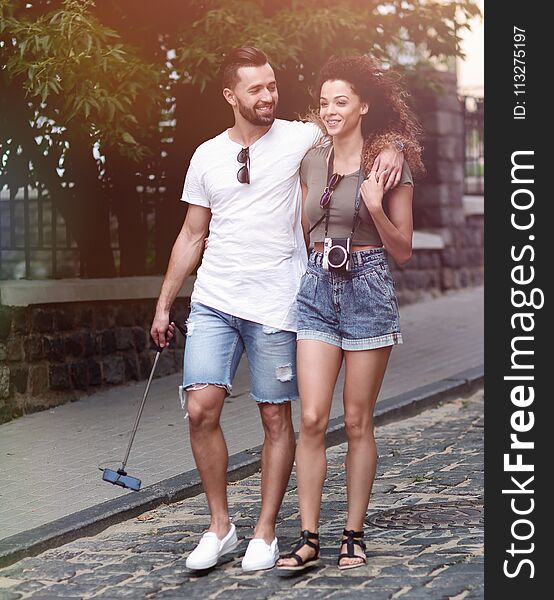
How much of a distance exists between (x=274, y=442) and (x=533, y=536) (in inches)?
59.1

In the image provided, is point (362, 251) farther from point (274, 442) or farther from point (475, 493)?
point (475, 493)

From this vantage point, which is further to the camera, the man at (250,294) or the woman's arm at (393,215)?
the man at (250,294)

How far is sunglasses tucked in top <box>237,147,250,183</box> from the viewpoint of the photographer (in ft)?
19.3

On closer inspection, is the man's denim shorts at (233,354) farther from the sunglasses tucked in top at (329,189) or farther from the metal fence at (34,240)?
the metal fence at (34,240)

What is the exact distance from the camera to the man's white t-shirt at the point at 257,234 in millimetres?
5922

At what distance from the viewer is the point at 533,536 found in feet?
15.6

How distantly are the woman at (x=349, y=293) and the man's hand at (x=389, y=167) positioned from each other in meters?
0.04

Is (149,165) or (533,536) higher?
(149,165)

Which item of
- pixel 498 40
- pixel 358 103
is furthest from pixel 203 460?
pixel 498 40

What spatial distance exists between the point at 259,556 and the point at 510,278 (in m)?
1.79

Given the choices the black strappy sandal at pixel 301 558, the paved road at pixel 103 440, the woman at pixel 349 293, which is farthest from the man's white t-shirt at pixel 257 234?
the paved road at pixel 103 440

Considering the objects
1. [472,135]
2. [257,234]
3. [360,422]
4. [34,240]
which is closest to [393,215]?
[257,234]

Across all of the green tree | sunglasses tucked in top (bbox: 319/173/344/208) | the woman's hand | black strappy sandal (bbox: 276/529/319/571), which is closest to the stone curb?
black strappy sandal (bbox: 276/529/319/571)

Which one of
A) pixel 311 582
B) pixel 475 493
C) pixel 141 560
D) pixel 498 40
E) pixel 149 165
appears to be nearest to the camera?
pixel 498 40
